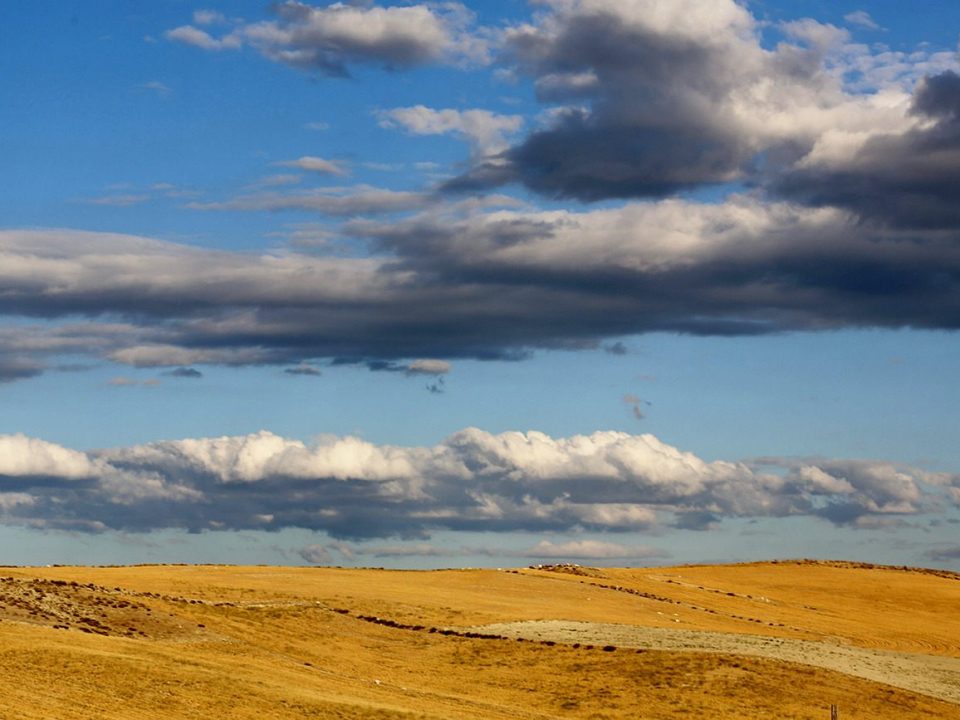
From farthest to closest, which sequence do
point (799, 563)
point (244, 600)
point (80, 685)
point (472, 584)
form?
point (799, 563) → point (472, 584) → point (244, 600) → point (80, 685)

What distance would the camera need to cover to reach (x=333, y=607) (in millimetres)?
69000

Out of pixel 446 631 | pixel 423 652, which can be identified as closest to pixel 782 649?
pixel 446 631

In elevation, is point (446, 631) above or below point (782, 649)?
below

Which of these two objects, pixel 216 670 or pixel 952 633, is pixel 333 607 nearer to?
pixel 216 670

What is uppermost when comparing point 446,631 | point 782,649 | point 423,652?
point 782,649

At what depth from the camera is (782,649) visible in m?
63.1

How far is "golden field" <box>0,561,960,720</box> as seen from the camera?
43.2m

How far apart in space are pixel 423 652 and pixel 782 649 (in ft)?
61.1

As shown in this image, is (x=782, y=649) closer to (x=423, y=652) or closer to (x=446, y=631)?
(x=446, y=631)

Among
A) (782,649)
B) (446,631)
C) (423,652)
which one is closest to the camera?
(423,652)

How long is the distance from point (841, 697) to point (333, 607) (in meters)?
28.3

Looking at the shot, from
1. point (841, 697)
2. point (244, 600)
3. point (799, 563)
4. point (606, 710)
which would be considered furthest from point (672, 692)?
point (799, 563)

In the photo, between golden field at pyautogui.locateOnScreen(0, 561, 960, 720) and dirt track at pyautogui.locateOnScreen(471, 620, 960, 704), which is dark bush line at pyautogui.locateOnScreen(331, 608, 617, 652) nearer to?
golden field at pyautogui.locateOnScreen(0, 561, 960, 720)

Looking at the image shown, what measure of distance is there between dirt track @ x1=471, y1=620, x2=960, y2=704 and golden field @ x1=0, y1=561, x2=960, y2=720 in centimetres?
17
